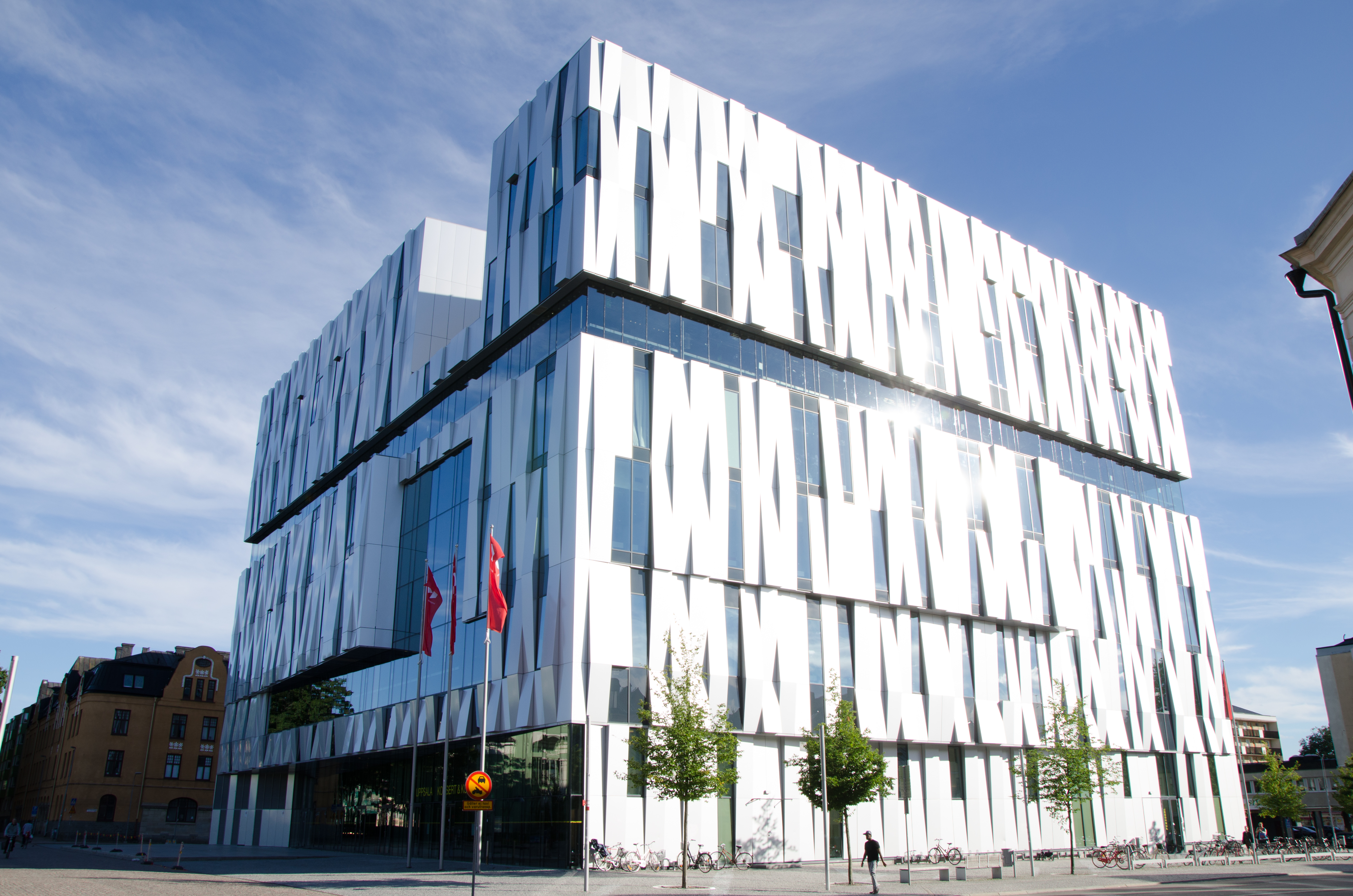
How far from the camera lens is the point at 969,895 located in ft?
84.7

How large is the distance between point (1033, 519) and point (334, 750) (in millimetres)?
40658

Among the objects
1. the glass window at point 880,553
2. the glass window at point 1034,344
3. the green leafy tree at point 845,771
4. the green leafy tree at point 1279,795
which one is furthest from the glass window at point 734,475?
the green leafy tree at point 1279,795

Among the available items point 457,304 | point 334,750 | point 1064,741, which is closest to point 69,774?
point 334,750

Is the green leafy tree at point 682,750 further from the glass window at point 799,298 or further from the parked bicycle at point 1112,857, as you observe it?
the parked bicycle at point 1112,857

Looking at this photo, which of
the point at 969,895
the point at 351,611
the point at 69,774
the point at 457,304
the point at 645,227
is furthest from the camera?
the point at 69,774

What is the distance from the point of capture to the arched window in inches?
3433

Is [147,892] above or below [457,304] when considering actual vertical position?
below

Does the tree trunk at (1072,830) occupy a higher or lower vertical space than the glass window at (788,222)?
lower

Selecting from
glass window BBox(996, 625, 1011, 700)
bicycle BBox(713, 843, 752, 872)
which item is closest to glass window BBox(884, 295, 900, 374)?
glass window BBox(996, 625, 1011, 700)

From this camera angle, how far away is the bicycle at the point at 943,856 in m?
40.7

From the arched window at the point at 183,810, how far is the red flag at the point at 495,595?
74.1 m

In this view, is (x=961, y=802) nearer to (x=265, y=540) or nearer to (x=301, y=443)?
(x=301, y=443)

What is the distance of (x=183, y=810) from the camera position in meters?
88.9

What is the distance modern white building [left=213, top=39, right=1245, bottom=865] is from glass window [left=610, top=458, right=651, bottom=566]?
159mm
